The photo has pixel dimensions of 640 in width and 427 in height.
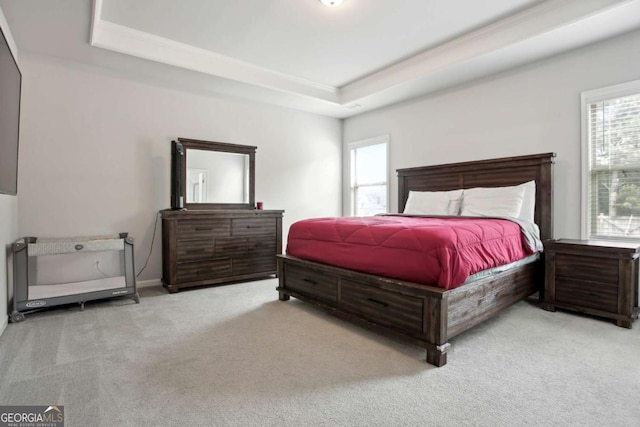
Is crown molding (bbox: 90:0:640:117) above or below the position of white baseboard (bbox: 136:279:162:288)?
above

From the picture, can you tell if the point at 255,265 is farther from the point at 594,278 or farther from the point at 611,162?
the point at 611,162

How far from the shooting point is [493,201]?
3.61 meters

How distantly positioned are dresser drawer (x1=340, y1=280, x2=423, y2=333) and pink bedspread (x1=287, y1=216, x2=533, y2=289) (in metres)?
0.14

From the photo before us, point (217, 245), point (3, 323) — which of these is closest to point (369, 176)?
point (217, 245)

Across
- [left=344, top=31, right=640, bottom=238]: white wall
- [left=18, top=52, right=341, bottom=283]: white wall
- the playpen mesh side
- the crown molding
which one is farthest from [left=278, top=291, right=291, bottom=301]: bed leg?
[left=344, top=31, right=640, bottom=238]: white wall

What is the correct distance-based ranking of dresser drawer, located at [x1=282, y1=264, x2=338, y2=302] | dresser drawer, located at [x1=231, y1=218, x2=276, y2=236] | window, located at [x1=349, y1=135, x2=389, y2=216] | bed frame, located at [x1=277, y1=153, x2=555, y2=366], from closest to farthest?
bed frame, located at [x1=277, y1=153, x2=555, y2=366], dresser drawer, located at [x1=282, y1=264, x2=338, y2=302], dresser drawer, located at [x1=231, y1=218, x2=276, y2=236], window, located at [x1=349, y1=135, x2=389, y2=216]

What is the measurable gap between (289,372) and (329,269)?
40.5 inches

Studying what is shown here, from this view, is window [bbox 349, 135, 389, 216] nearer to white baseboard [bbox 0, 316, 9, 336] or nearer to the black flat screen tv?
the black flat screen tv

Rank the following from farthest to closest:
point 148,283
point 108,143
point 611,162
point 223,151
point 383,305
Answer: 1. point 223,151
2. point 148,283
3. point 108,143
4. point 611,162
5. point 383,305

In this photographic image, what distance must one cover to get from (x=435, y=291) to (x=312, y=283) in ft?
4.21

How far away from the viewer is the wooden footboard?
6.75 feet

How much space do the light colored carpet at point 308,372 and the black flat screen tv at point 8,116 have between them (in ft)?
3.86

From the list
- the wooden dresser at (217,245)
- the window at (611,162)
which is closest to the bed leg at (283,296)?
the wooden dresser at (217,245)

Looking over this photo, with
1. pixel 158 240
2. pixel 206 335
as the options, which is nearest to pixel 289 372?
pixel 206 335
